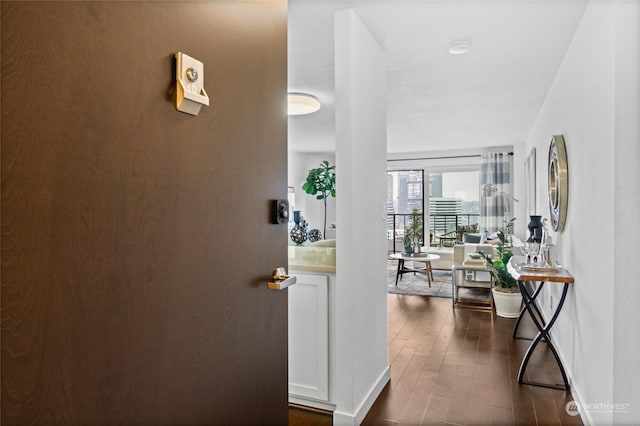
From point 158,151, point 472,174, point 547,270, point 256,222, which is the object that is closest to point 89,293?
point 158,151

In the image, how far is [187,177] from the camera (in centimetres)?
87

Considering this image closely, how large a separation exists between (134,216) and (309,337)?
1748mm

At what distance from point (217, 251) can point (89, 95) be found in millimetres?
440

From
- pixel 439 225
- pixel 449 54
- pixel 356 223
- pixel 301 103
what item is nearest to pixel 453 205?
pixel 439 225

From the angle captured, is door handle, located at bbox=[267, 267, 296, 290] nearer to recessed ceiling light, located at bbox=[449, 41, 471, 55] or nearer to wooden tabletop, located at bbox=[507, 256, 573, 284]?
wooden tabletop, located at bbox=[507, 256, 573, 284]

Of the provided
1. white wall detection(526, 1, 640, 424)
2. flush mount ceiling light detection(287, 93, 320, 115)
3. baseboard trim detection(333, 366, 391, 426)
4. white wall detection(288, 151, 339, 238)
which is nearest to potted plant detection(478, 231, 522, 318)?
white wall detection(526, 1, 640, 424)

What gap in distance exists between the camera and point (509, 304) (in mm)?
4195

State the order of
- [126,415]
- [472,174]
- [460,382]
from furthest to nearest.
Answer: [472,174]
[460,382]
[126,415]

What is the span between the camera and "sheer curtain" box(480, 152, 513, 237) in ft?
24.7

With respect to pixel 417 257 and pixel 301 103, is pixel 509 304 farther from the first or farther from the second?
pixel 301 103

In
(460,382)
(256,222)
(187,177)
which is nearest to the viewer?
(187,177)

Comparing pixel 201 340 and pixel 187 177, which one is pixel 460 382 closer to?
pixel 201 340

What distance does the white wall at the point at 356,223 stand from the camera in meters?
2.10

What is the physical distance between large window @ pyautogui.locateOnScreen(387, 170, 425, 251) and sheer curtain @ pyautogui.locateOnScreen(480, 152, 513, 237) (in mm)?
1334
